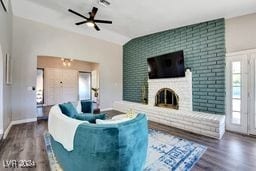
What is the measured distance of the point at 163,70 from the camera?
5.22 metres

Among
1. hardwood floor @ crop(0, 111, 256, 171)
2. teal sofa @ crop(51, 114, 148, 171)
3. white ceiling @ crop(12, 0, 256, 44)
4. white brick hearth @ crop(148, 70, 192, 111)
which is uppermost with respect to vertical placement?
white ceiling @ crop(12, 0, 256, 44)

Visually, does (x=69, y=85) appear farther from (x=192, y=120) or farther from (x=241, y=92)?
(x=241, y=92)

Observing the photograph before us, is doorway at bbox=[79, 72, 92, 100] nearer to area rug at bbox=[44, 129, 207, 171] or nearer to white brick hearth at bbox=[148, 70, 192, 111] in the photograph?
white brick hearth at bbox=[148, 70, 192, 111]

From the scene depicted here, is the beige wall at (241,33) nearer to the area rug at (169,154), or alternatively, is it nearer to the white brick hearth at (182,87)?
the white brick hearth at (182,87)

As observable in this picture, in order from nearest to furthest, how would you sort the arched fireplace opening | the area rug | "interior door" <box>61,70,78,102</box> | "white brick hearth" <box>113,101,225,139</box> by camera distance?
the area rug, "white brick hearth" <box>113,101,225,139</box>, the arched fireplace opening, "interior door" <box>61,70,78,102</box>

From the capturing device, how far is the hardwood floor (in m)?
2.26

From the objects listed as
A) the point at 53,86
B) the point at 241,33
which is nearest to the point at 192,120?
the point at 241,33

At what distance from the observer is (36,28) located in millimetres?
4984

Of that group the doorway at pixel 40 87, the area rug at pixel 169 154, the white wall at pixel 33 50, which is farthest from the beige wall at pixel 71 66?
the area rug at pixel 169 154

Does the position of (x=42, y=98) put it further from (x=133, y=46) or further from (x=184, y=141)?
(x=184, y=141)

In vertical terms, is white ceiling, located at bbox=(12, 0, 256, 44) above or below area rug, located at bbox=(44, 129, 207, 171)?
above

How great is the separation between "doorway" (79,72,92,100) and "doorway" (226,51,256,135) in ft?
22.7

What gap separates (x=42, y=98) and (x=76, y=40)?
396cm

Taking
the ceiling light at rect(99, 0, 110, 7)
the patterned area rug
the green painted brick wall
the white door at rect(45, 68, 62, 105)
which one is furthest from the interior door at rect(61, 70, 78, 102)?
the patterned area rug
